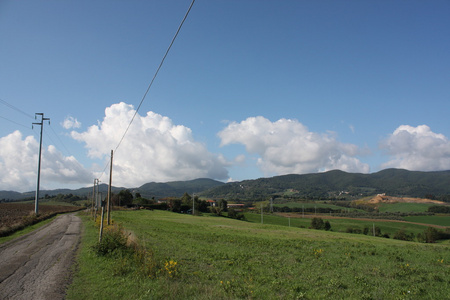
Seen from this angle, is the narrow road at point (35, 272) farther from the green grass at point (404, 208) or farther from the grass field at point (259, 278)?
the green grass at point (404, 208)

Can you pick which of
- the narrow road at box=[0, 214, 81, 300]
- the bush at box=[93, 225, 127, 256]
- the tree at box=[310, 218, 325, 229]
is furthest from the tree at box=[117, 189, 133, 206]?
the bush at box=[93, 225, 127, 256]

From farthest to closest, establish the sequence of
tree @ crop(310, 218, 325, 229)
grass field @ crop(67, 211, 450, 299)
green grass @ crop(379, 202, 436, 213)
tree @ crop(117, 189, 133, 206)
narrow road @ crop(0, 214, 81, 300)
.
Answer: green grass @ crop(379, 202, 436, 213), tree @ crop(117, 189, 133, 206), tree @ crop(310, 218, 325, 229), narrow road @ crop(0, 214, 81, 300), grass field @ crop(67, 211, 450, 299)

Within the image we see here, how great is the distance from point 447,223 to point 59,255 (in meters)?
113

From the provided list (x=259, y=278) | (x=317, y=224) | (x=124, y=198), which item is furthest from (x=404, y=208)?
(x=259, y=278)

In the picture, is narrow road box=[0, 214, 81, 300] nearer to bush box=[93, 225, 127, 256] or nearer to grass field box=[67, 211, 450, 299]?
grass field box=[67, 211, 450, 299]

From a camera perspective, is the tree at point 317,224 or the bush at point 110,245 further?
the tree at point 317,224

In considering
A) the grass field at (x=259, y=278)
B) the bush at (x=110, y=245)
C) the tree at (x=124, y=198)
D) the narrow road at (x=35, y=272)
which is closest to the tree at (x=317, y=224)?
the grass field at (x=259, y=278)

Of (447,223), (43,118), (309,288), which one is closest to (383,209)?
(447,223)

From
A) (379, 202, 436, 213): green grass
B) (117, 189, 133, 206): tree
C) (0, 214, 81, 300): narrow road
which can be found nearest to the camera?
(0, 214, 81, 300): narrow road

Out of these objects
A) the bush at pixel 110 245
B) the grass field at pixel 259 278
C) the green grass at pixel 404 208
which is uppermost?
the bush at pixel 110 245

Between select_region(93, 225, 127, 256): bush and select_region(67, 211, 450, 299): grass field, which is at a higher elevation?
select_region(93, 225, 127, 256): bush

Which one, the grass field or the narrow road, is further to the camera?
the narrow road

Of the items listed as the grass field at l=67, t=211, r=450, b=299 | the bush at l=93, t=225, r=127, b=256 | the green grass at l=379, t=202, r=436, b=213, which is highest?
the bush at l=93, t=225, r=127, b=256

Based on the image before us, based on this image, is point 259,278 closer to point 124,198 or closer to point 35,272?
point 35,272
